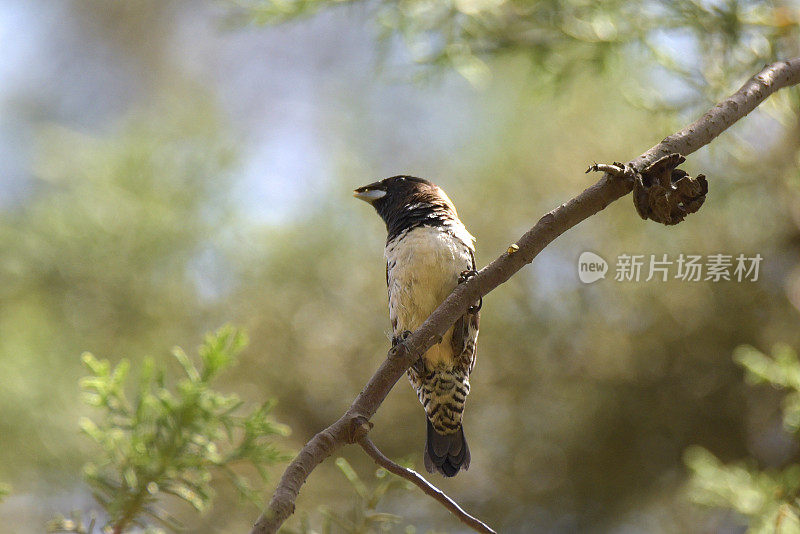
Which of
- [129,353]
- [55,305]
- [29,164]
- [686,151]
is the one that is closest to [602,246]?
[686,151]

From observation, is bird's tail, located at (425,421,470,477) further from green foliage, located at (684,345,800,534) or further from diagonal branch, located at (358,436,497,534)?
diagonal branch, located at (358,436,497,534)

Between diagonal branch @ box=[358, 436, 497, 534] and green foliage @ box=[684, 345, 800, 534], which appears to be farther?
green foliage @ box=[684, 345, 800, 534]

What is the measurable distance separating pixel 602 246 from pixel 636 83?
76 cm

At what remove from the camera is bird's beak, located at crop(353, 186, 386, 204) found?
2.94m

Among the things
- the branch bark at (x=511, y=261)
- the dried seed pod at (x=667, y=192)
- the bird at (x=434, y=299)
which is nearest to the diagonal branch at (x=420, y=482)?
the branch bark at (x=511, y=261)

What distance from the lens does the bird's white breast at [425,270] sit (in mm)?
2568

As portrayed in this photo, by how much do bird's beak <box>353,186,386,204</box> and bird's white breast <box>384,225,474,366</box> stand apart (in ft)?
0.96

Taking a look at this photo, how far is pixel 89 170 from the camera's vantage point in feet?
14.4

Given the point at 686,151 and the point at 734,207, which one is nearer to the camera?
the point at 686,151

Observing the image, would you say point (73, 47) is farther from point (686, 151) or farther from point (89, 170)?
point (686, 151)

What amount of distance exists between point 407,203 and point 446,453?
0.87m

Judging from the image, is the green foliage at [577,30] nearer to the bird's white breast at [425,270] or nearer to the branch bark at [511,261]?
the bird's white breast at [425,270]

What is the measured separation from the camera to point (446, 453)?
2.63 meters

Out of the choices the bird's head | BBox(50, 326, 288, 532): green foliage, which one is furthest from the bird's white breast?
BBox(50, 326, 288, 532): green foliage
